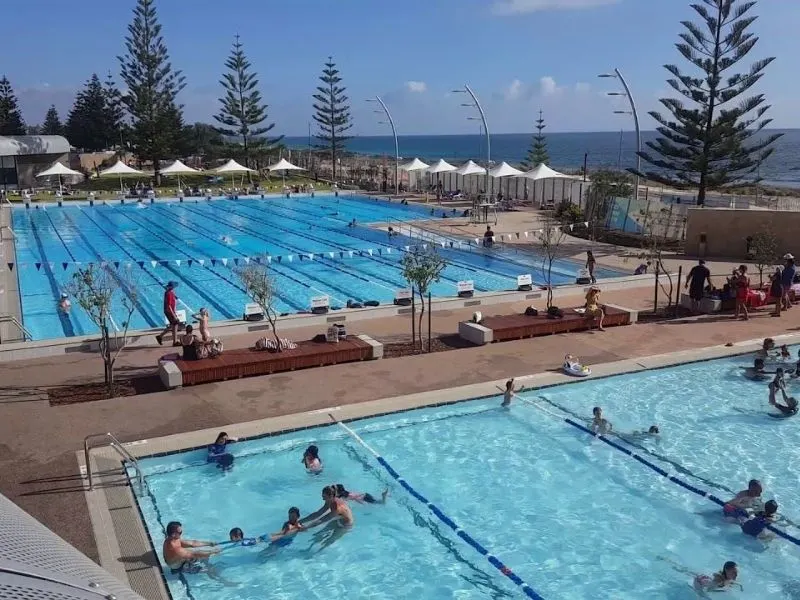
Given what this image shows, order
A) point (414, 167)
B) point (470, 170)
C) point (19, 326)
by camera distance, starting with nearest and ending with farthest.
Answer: point (19, 326) < point (470, 170) < point (414, 167)

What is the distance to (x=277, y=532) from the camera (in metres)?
7.95

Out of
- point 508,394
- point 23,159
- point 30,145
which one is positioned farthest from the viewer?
point 23,159

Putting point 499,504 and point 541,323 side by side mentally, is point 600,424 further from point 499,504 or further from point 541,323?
point 541,323

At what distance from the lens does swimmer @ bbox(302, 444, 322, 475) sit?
888 cm

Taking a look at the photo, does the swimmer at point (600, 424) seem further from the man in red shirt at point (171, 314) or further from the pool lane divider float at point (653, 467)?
the man in red shirt at point (171, 314)

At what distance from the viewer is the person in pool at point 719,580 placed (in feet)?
22.5

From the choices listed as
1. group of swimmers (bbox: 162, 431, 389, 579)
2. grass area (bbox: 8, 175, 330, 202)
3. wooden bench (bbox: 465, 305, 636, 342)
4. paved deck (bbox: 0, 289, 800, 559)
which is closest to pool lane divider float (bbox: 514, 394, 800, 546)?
paved deck (bbox: 0, 289, 800, 559)

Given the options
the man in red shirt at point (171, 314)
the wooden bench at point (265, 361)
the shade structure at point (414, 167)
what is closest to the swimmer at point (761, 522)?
the wooden bench at point (265, 361)

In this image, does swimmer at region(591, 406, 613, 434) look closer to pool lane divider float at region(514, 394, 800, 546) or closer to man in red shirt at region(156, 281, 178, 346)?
pool lane divider float at region(514, 394, 800, 546)

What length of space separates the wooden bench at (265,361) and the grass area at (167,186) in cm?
3109

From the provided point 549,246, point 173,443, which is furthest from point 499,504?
point 549,246

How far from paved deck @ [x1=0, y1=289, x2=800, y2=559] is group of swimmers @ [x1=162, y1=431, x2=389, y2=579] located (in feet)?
2.46

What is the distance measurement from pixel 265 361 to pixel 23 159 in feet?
139

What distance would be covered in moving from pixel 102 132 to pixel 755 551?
66265mm
